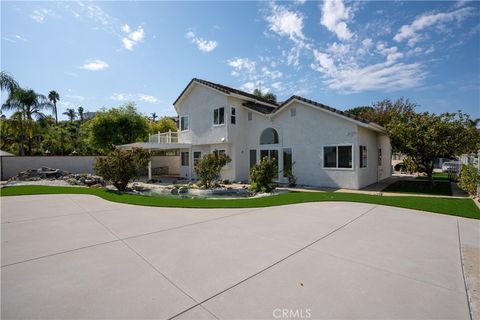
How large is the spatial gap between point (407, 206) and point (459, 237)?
142 inches

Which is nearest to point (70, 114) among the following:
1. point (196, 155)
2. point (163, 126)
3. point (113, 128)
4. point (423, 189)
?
point (163, 126)

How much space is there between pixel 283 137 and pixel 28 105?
28560mm

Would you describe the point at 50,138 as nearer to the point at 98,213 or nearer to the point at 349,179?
the point at 98,213

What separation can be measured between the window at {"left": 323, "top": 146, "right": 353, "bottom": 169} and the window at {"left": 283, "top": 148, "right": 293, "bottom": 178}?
97.8 inches

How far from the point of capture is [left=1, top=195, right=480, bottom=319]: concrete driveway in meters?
3.00

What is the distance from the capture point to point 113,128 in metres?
29.4

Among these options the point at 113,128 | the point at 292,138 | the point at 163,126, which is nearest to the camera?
the point at 292,138

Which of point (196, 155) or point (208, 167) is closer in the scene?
point (208, 167)

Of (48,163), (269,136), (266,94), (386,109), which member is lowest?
(48,163)

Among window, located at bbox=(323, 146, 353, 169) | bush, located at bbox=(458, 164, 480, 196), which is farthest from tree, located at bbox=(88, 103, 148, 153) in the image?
bush, located at bbox=(458, 164, 480, 196)

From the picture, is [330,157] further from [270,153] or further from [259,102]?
[259,102]

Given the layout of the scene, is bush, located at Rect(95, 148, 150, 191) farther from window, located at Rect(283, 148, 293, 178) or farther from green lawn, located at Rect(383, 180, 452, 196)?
green lawn, located at Rect(383, 180, 452, 196)

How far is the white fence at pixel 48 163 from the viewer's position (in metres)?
23.2

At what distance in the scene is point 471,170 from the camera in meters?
11.4
